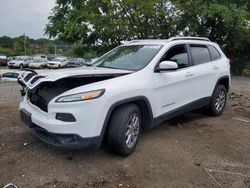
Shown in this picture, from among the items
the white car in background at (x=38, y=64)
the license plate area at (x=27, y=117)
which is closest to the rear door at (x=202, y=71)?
the license plate area at (x=27, y=117)

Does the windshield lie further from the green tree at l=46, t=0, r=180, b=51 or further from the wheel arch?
the green tree at l=46, t=0, r=180, b=51

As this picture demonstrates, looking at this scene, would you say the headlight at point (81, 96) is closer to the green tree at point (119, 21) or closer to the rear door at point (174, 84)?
the rear door at point (174, 84)

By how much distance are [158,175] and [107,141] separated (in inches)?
31.6

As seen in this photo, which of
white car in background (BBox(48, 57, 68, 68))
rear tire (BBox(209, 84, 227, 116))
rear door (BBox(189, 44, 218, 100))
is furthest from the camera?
white car in background (BBox(48, 57, 68, 68))

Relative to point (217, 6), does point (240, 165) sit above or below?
below

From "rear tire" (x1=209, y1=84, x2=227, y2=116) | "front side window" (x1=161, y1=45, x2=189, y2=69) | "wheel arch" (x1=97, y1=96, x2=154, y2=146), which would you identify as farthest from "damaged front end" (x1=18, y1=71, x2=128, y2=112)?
"rear tire" (x1=209, y1=84, x2=227, y2=116)

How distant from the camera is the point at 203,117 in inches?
267

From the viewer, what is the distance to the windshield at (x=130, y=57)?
4986 millimetres

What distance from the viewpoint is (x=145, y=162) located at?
4.28 meters

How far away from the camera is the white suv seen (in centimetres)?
383

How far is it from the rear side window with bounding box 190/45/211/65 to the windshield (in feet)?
3.52

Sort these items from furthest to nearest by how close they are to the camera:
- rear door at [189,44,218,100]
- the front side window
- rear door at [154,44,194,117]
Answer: rear door at [189,44,218,100] < the front side window < rear door at [154,44,194,117]

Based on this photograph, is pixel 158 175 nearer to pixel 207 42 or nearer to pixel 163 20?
pixel 207 42

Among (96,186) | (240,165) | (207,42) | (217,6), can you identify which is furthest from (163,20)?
(96,186)
